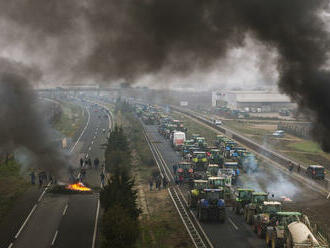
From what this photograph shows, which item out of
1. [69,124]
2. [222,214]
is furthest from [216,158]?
[69,124]

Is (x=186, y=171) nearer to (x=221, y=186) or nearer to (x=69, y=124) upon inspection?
(x=221, y=186)

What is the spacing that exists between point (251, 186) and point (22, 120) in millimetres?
21746

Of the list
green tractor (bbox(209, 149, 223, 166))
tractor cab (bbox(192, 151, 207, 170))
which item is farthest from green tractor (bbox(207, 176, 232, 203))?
green tractor (bbox(209, 149, 223, 166))

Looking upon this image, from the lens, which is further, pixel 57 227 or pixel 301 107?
pixel 57 227

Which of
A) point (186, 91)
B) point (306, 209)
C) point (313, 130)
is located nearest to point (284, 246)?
point (313, 130)

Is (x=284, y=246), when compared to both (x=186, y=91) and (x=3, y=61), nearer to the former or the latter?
(x=3, y=61)

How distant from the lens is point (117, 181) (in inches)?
1226

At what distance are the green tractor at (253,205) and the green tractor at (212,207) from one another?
5.38ft

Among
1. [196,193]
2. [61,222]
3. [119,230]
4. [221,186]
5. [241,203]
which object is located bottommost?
[61,222]

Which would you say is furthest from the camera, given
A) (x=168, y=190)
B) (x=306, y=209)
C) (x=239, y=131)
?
(x=239, y=131)

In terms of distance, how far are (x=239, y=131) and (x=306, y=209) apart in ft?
207

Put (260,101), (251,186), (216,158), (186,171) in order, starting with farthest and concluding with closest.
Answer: (260,101)
(216,158)
(186,171)
(251,186)

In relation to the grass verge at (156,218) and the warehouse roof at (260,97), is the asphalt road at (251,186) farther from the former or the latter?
the warehouse roof at (260,97)

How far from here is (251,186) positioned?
159ft
